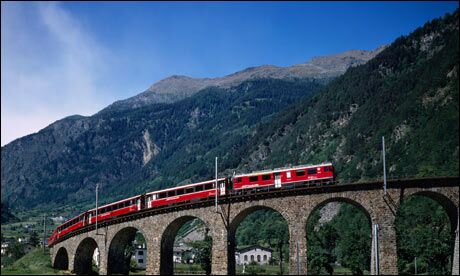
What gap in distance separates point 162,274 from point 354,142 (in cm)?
13814

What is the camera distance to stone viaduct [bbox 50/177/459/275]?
5672 centimetres

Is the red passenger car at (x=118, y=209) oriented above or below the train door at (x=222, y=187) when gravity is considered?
below

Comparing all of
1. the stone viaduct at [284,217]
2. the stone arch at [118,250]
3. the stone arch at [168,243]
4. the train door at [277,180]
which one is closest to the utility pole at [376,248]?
the stone viaduct at [284,217]

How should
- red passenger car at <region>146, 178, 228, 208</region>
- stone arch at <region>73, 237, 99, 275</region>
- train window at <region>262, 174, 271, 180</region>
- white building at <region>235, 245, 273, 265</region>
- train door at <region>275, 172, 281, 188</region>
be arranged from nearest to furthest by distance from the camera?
train door at <region>275, 172, 281, 188</region>, train window at <region>262, 174, 271, 180</region>, red passenger car at <region>146, 178, 228, 208</region>, stone arch at <region>73, 237, 99, 275</region>, white building at <region>235, 245, 273, 265</region>

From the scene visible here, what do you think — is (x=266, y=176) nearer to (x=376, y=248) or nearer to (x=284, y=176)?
(x=284, y=176)

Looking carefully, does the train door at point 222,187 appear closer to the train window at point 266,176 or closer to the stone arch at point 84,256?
the train window at point 266,176

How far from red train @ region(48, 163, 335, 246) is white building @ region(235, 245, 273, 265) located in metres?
63.2

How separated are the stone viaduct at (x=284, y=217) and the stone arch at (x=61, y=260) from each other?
14.2 metres

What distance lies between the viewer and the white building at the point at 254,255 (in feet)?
450

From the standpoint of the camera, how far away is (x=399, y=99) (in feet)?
625

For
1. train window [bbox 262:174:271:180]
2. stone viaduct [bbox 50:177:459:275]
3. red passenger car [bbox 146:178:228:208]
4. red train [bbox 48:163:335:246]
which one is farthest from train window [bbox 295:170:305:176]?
red passenger car [bbox 146:178:228:208]

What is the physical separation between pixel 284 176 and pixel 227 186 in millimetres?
7608

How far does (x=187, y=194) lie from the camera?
68562mm

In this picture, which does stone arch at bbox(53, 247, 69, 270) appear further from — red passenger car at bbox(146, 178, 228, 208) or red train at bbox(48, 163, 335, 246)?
red passenger car at bbox(146, 178, 228, 208)
